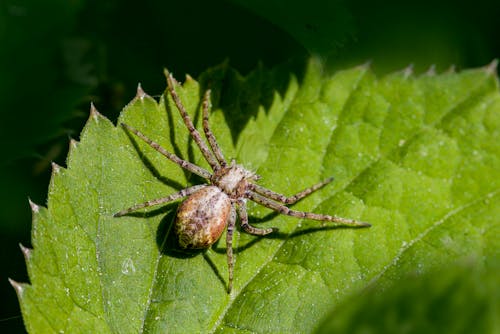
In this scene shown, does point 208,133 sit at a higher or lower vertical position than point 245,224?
higher

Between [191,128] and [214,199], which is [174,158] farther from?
[214,199]

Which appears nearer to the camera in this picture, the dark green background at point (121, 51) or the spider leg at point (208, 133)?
the spider leg at point (208, 133)

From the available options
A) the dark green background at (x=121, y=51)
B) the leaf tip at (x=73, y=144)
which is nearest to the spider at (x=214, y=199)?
the leaf tip at (x=73, y=144)

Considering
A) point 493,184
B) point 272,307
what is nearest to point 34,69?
point 272,307

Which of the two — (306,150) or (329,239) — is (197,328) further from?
(306,150)

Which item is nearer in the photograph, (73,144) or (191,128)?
(73,144)

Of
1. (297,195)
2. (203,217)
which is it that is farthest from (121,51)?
(297,195)

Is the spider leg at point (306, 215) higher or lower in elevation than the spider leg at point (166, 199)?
lower

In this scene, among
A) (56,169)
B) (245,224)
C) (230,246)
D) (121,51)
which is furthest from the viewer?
(121,51)

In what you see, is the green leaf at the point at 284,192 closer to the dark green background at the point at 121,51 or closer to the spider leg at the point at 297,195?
the spider leg at the point at 297,195
